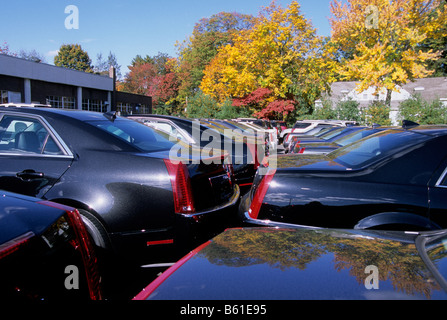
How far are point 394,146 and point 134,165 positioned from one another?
2480 millimetres

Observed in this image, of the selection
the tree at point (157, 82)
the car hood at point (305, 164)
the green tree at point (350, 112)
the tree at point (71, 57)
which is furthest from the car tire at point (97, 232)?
the tree at point (71, 57)

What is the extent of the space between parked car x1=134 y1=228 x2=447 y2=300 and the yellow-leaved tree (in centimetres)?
Result: 2753

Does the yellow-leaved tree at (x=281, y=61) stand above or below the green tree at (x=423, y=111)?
above

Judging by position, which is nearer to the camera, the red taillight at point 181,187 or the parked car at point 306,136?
the red taillight at point 181,187

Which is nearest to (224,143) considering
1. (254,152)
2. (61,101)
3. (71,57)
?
(254,152)

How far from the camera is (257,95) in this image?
30000 millimetres

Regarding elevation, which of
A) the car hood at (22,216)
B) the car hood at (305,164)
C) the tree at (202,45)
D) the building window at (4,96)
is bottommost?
the car hood at (22,216)

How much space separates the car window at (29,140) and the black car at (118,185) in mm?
12

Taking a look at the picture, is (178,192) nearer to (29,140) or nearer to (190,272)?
(190,272)

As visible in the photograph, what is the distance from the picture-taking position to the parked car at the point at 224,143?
226 inches

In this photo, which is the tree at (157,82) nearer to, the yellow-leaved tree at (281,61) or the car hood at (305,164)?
the yellow-leaved tree at (281,61)

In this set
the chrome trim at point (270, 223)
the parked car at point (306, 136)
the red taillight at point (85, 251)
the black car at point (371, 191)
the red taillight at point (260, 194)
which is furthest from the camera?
the parked car at point (306, 136)

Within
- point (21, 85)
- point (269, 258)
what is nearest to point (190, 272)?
point (269, 258)

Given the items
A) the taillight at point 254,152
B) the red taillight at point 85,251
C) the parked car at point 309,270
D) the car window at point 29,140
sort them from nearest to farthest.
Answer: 1. the parked car at point 309,270
2. the red taillight at point 85,251
3. the car window at point 29,140
4. the taillight at point 254,152
